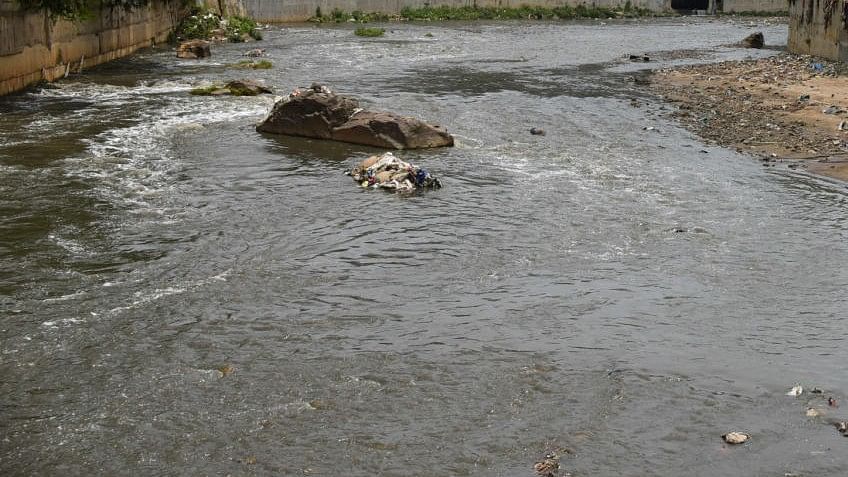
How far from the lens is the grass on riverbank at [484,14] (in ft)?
173

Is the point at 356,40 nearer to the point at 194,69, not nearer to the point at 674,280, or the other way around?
the point at 194,69

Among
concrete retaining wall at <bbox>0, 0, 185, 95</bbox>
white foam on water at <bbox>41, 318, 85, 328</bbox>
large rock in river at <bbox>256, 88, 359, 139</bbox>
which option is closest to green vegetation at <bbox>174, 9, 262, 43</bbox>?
concrete retaining wall at <bbox>0, 0, 185, 95</bbox>

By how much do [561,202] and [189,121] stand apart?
9084 mm

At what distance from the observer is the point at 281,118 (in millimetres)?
18188

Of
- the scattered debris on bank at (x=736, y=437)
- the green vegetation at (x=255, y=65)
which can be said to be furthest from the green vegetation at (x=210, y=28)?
the scattered debris on bank at (x=736, y=437)

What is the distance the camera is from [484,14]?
5644 cm

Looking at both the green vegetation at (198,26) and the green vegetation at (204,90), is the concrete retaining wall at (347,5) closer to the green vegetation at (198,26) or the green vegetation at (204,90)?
the green vegetation at (198,26)

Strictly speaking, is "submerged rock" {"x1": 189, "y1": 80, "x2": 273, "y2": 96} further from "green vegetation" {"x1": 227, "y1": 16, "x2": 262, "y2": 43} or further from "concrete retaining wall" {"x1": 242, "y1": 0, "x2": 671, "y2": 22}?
"concrete retaining wall" {"x1": 242, "y1": 0, "x2": 671, "y2": 22}

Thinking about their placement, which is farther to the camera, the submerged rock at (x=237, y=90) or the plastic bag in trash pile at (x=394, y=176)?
the submerged rock at (x=237, y=90)

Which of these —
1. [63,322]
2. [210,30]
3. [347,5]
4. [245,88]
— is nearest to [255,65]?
[245,88]

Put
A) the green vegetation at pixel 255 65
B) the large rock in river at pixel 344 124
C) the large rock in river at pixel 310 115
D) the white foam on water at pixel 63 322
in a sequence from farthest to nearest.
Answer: the green vegetation at pixel 255 65 < the large rock in river at pixel 310 115 < the large rock in river at pixel 344 124 < the white foam on water at pixel 63 322

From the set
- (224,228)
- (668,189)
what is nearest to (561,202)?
(668,189)

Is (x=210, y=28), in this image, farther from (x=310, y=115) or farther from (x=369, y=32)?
(x=310, y=115)

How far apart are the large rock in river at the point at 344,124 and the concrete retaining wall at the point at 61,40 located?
711cm
